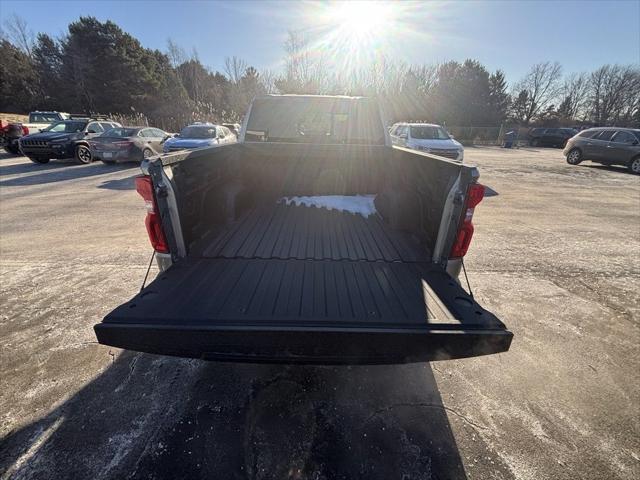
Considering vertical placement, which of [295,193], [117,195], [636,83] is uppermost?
[636,83]

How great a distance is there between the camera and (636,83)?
173 ft

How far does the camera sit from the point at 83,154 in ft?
43.4

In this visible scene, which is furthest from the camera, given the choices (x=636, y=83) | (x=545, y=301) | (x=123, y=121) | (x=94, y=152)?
(x=636, y=83)

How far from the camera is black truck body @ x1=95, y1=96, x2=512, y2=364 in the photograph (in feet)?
5.13

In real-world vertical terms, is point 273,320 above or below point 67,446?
above

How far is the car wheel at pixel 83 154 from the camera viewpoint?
1302 cm

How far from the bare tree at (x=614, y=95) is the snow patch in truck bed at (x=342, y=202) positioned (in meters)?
72.2

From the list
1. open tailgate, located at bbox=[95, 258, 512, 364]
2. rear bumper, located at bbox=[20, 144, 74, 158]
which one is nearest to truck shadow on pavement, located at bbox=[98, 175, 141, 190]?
rear bumper, located at bbox=[20, 144, 74, 158]

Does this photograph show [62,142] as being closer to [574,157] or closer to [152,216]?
[152,216]

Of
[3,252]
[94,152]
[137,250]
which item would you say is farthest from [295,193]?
[94,152]

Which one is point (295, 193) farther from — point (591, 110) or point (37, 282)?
point (591, 110)

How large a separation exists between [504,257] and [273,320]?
448 cm

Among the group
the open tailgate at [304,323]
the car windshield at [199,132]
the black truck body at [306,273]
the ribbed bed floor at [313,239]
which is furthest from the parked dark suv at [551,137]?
the open tailgate at [304,323]

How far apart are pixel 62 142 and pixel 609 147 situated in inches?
985
